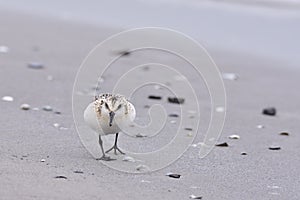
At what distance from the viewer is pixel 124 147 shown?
505cm

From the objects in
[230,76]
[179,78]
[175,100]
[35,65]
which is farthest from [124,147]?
[230,76]

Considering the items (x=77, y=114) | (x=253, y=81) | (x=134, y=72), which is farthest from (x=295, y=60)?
(x=77, y=114)

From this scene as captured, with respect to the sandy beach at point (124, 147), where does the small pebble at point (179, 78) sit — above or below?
above

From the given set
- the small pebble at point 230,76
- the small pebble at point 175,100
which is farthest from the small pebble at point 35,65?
the small pebble at point 230,76

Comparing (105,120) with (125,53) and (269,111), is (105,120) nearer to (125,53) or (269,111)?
(269,111)

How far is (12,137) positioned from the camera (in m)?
4.96

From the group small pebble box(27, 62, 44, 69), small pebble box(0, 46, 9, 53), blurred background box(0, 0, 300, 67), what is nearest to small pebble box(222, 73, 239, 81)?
blurred background box(0, 0, 300, 67)

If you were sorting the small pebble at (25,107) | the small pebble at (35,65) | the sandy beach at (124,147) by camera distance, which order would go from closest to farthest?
1. the sandy beach at (124,147)
2. the small pebble at (25,107)
3. the small pebble at (35,65)

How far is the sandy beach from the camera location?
13.2 feet

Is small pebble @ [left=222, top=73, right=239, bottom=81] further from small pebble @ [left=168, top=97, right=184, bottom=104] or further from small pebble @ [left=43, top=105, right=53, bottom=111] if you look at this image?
small pebble @ [left=43, top=105, right=53, bottom=111]

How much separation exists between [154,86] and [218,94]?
0.62 m

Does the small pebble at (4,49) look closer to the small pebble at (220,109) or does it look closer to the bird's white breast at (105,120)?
the small pebble at (220,109)

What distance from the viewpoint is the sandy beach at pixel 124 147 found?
4.03 metres

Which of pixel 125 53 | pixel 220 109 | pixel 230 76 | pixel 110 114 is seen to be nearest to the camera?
pixel 110 114
